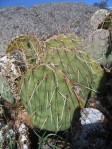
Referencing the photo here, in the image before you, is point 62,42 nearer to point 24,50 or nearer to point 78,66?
point 24,50

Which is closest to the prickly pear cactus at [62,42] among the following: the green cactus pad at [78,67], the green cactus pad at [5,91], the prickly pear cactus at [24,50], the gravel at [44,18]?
the prickly pear cactus at [24,50]

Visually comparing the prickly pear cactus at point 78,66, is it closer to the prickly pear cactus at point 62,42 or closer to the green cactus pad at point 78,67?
the green cactus pad at point 78,67

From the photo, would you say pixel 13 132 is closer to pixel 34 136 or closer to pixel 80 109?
pixel 34 136

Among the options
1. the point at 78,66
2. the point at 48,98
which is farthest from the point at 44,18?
the point at 48,98

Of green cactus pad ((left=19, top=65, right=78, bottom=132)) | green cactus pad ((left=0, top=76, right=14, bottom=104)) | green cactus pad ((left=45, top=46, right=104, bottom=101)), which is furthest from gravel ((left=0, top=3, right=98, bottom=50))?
green cactus pad ((left=19, top=65, right=78, bottom=132))

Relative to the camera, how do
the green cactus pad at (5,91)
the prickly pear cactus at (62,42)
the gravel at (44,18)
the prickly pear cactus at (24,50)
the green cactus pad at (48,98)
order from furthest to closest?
the gravel at (44,18) → the prickly pear cactus at (62,42) → the prickly pear cactus at (24,50) → the green cactus pad at (5,91) → the green cactus pad at (48,98)

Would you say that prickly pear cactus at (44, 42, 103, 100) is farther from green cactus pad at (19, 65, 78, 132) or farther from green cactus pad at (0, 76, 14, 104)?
green cactus pad at (0, 76, 14, 104)

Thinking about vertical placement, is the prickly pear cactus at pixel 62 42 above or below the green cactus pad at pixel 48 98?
above
